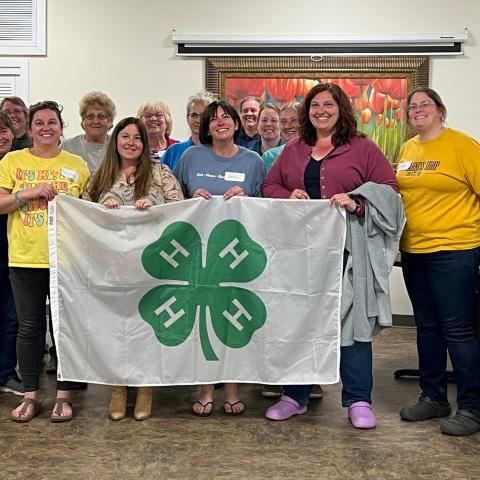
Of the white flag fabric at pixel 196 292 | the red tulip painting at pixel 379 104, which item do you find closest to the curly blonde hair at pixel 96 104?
the white flag fabric at pixel 196 292

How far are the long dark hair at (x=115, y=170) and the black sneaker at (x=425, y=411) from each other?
1.53 m

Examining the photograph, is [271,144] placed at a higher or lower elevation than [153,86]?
lower

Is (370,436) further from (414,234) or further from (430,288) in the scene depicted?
(414,234)

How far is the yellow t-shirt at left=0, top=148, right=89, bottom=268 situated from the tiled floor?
74 centimetres

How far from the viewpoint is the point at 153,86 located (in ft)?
17.0

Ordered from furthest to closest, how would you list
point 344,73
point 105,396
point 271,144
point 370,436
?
point 344,73, point 271,144, point 105,396, point 370,436

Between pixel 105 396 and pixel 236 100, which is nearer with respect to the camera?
pixel 105 396

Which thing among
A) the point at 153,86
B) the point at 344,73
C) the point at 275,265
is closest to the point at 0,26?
the point at 153,86

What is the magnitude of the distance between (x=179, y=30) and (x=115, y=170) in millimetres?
2525

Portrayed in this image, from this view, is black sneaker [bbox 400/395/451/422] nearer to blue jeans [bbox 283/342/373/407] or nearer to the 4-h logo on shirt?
blue jeans [bbox 283/342/373/407]

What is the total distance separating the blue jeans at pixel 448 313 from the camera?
2.80 m

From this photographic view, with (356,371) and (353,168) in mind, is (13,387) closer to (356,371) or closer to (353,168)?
(356,371)

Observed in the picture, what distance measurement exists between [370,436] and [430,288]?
2.22 feet

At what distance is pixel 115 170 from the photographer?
296cm
